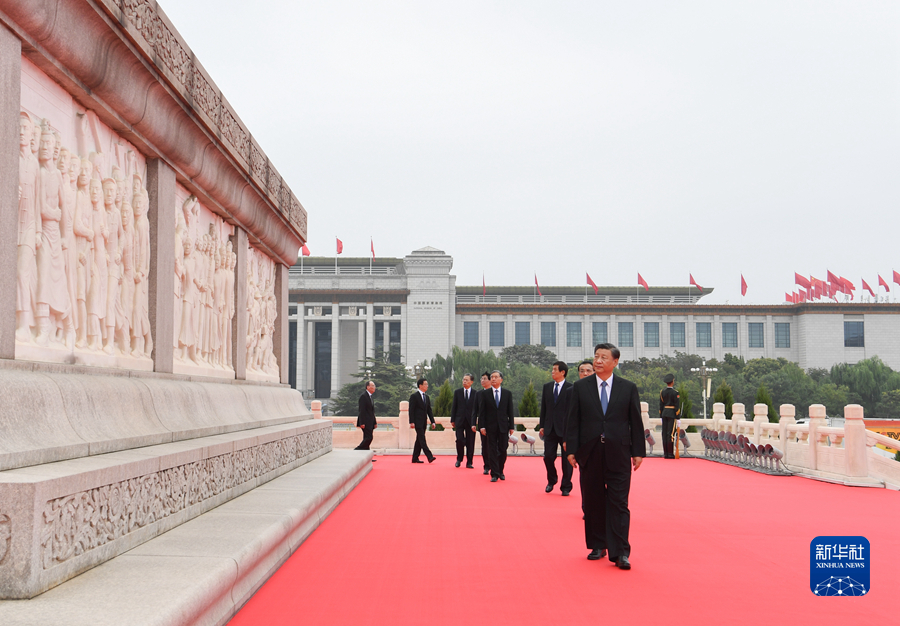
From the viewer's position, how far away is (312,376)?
61438 mm

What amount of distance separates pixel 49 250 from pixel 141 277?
49.7 inches

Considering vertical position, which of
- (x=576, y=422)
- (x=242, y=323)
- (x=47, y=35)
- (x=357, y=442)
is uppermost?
(x=47, y=35)

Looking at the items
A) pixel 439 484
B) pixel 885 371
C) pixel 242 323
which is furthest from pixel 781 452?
pixel 885 371

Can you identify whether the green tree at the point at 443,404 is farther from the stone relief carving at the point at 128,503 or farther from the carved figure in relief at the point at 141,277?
the carved figure in relief at the point at 141,277

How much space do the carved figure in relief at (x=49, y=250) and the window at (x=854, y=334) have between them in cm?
6162

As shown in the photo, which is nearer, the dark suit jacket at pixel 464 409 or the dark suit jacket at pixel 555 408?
the dark suit jacket at pixel 555 408

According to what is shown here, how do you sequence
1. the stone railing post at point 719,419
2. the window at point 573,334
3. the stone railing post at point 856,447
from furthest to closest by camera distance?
1. the window at point 573,334
2. the stone railing post at point 719,419
3. the stone railing post at point 856,447

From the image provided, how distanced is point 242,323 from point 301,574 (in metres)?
4.23

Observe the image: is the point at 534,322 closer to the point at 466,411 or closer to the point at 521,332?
the point at 521,332

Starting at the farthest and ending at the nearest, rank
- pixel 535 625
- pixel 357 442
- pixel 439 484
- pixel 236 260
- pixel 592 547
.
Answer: pixel 357 442
pixel 439 484
pixel 236 260
pixel 592 547
pixel 535 625

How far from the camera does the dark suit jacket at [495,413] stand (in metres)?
10.1

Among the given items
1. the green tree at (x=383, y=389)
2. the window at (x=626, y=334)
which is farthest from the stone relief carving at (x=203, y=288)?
the window at (x=626, y=334)

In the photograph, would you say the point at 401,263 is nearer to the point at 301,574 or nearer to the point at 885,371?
the point at 885,371

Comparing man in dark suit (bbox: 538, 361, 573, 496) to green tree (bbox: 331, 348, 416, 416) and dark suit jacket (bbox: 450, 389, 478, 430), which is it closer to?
dark suit jacket (bbox: 450, 389, 478, 430)
